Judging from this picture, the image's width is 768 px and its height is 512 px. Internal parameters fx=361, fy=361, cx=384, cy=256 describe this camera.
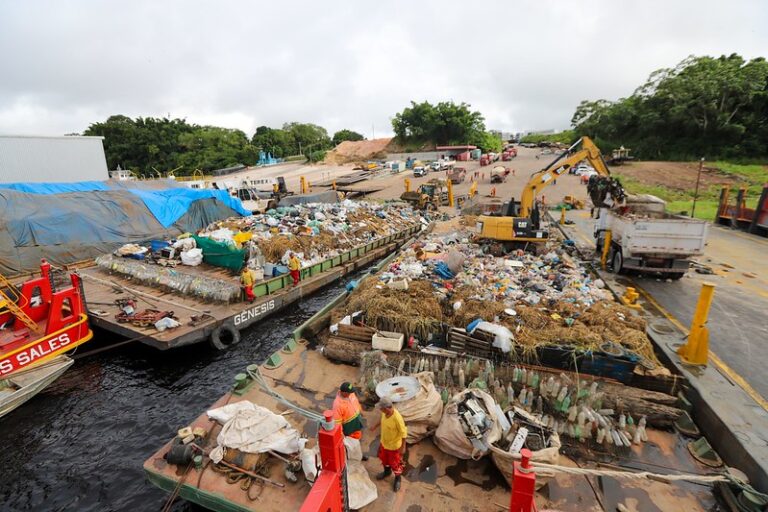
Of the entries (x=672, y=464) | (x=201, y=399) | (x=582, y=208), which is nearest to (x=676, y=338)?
(x=672, y=464)

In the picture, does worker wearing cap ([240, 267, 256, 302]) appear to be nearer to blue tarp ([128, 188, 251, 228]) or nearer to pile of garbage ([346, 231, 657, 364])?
pile of garbage ([346, 231, 657, 364])

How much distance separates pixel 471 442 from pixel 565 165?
425 inches

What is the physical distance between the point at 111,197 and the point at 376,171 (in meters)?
32.2

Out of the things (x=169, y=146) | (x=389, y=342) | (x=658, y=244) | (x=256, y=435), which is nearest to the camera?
(x=256, y=435)

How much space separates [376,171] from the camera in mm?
45062

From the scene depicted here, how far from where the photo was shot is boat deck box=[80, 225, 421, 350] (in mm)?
8570

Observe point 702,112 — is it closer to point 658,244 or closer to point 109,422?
point 658,244

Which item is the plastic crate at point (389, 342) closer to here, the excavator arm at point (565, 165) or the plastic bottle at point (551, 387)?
the plastic bottle at point (551, 387)

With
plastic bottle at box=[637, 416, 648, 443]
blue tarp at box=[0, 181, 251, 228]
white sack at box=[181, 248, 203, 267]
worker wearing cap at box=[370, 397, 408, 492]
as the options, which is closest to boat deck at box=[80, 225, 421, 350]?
white sack at box=[181, 248, 203, 267]

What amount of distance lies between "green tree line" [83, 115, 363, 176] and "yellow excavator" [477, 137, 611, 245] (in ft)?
168

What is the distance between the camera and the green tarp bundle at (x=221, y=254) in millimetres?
11789

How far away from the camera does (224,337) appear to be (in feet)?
31.8

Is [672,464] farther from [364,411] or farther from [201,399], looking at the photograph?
[201,399]

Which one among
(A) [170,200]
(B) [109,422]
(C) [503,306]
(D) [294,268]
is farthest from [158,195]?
(C) [503,306]
